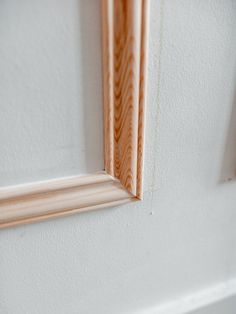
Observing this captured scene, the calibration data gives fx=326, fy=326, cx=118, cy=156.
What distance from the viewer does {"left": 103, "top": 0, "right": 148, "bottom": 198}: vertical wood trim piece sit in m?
0.34

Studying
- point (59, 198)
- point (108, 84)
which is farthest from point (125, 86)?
point (59, 198)

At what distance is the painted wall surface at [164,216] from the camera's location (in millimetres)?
397

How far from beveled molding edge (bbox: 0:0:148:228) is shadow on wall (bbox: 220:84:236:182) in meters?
0.15

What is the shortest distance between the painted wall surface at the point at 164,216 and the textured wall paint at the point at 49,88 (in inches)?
2.9

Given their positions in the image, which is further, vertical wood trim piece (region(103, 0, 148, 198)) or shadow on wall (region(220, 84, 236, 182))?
shadow on wall (region(220, 84, 236, 182))

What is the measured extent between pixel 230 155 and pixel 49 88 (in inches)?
11.5

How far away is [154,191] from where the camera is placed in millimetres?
470

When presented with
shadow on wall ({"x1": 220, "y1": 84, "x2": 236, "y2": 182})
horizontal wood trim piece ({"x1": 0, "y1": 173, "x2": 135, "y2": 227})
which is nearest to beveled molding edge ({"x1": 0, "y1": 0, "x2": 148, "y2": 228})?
horizontal wood trim piece ({"x1": 0, "y1": 173, "x2": 135, "y2": 227})

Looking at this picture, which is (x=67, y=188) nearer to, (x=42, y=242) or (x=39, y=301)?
(x=42, y=242)

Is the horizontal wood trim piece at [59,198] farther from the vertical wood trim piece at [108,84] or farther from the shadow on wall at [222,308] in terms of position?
the shadow on wall at [222,308]

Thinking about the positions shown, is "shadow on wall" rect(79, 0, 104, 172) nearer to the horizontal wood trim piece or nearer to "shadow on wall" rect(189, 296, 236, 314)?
the horizontal wood trim piece

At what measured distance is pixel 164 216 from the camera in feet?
1.63

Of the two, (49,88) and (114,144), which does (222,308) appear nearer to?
(114,144)

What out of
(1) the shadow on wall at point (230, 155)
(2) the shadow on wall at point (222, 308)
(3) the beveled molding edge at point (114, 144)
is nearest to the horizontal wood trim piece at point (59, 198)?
(3) the beveled molding edge at point (114, 144)
